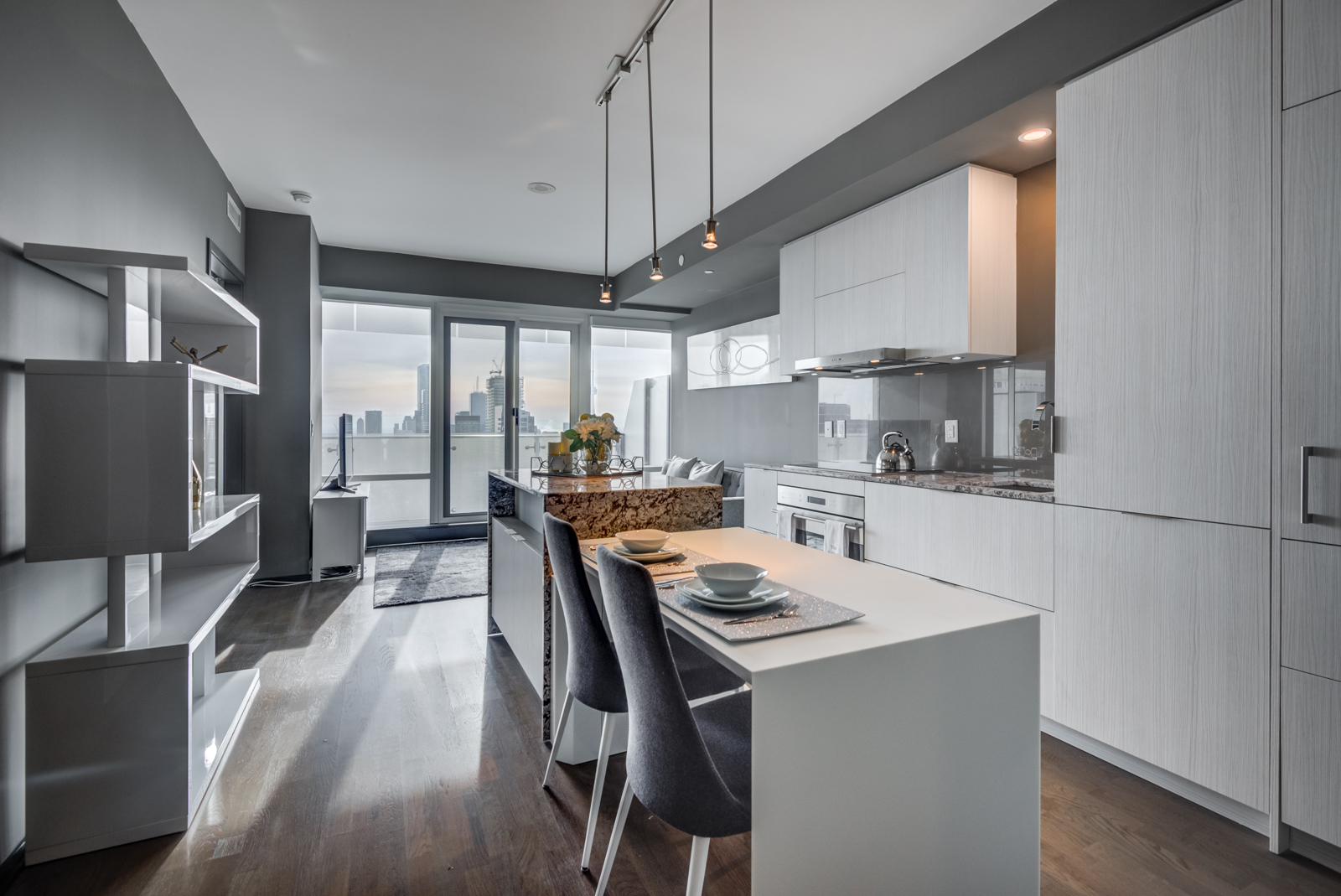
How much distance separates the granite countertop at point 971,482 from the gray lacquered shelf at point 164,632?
2668mm

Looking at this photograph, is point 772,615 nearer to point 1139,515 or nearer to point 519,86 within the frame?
point 1139,515

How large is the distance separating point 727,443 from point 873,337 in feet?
8.99

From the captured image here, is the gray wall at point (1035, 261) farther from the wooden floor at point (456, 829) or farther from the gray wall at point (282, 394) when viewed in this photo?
the gray wall at point (282, 394)

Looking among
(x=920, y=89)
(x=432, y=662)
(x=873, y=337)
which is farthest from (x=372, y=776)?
(x=920, y=89)

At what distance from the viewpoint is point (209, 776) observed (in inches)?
78.0

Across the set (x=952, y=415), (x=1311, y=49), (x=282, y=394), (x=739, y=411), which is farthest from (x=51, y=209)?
(x=739, y=411)

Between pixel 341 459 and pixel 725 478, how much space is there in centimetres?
322

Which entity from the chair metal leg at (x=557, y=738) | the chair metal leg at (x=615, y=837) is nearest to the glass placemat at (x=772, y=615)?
the chair metal leg at (x=615, y=837)

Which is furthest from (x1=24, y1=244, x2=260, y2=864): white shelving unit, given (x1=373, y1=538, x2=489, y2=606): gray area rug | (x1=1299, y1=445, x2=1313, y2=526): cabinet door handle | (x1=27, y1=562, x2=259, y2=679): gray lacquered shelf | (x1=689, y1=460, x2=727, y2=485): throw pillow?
(x1=689, y1=460, x2=727, y2=485): throw pillow

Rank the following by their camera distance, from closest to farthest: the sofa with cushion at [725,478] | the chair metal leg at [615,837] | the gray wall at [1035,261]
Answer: the chair metal leg at [615,837] → the gray wall at [1035,261] → the sofa with cushion at [725,478]

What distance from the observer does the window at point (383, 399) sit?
19.4 feet

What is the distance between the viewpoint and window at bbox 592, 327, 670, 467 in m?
7.07

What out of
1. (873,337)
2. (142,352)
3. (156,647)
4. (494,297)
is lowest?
(156,647)

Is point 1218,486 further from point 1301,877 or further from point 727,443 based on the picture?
point 727,443
